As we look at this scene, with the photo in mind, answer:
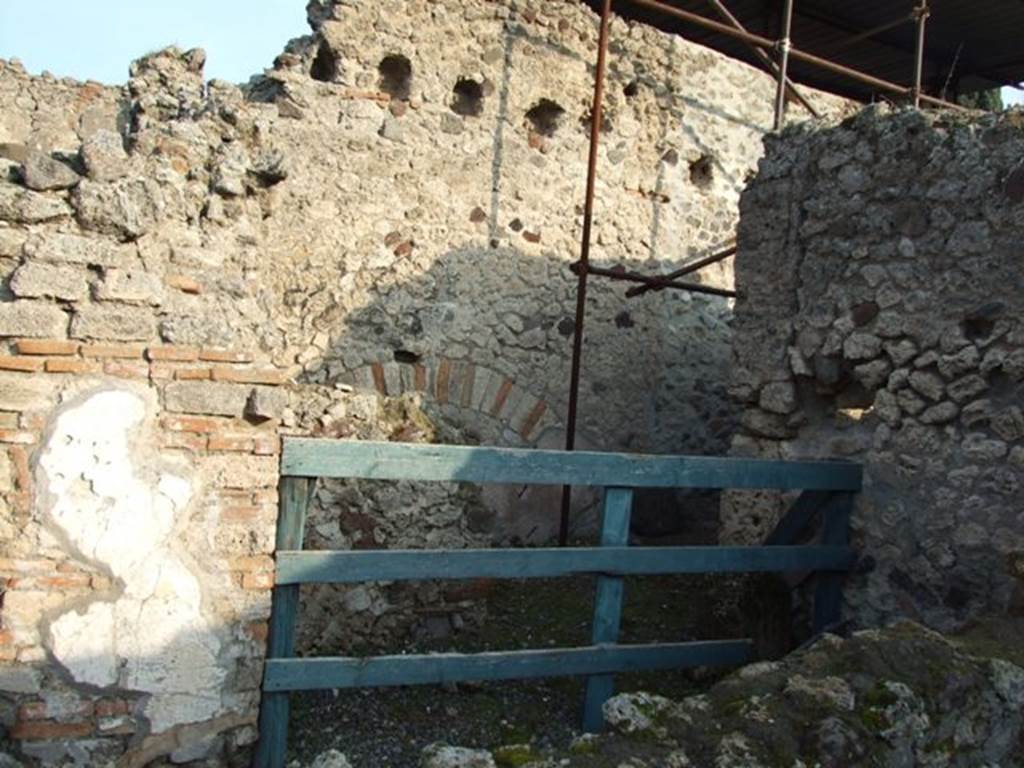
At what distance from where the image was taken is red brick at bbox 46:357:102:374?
2.83 metres

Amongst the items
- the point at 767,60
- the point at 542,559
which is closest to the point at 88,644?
the point at 542,559

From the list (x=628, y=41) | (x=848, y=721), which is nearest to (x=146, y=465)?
(x=848, y=721)

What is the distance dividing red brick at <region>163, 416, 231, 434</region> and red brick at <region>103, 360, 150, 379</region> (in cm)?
15

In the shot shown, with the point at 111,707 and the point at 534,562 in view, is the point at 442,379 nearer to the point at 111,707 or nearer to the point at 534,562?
the point at 534,562

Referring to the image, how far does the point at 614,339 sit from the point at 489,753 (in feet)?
16.1

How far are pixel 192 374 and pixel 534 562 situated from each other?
4.57 ft

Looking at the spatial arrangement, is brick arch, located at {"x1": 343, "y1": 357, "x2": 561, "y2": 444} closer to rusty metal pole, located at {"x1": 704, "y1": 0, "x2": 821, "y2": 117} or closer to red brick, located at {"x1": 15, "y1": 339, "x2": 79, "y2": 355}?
rusty metal pole, located at {"x1": 704, "y1": 0, "x2": 821, "y2": 117}

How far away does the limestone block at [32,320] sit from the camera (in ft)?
9.21

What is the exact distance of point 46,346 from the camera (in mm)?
2836

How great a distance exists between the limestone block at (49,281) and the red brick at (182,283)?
0.80 ft

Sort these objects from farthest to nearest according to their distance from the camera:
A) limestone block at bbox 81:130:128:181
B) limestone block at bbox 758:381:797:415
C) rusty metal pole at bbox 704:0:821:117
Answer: rusty metal pole at bbox 704:0:821:117 → limestone block at bbox 758:381:797:415 → limestone block at bbox 81:130:128:181

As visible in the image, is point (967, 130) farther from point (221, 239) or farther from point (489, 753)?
point (489, 753)

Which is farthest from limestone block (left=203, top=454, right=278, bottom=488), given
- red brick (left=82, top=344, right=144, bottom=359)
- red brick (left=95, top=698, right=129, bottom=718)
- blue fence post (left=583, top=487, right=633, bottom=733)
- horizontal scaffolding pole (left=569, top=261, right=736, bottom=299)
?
horizontal scaffolding pole (left=569, top=261, right=736, bottom=299)

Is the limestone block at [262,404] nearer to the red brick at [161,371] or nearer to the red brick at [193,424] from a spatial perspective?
the red brick at [193,424]
